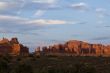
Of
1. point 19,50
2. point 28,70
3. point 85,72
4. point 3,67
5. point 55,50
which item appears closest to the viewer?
point 85,72

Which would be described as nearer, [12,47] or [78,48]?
[12,47]

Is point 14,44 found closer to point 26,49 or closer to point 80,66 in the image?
point 26,49

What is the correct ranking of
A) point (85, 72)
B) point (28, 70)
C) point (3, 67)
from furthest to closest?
point (3, 67)
point (28, 70)
point (85, 72)

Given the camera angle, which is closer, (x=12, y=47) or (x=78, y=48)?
(x=12, y=47)

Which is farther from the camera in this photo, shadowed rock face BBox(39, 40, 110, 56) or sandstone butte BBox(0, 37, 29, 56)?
shadowed rock face BBox(39, 40, 110, 56)

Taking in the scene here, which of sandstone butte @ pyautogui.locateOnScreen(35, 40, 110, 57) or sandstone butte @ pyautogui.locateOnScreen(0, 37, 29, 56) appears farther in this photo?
sandstone butte @ pyautogui.locateOnScreen(35, 40, 110, 57)

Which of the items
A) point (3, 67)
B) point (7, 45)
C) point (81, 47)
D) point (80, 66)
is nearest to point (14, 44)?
point (7, 45)

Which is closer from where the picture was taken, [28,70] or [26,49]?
[28,70]

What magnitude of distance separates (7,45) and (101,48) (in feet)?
111

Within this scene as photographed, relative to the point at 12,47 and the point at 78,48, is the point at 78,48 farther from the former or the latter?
the point at 12,47

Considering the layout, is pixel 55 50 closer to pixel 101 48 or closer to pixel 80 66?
pixel 101 48

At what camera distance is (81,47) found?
459 feet

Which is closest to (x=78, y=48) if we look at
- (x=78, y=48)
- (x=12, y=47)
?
(x=78, y=48)

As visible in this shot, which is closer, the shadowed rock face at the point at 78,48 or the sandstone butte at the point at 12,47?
the sandstone butte at the point at 12,47
